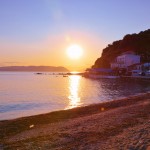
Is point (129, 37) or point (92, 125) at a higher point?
point (129, 37)

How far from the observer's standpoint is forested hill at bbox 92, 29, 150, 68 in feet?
486

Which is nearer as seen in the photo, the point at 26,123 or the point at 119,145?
the point at 119,145

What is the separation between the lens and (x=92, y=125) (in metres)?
17.2

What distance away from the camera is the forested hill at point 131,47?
148 metres

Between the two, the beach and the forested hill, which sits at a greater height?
the forested hill

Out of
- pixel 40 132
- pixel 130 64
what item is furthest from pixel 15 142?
pixel 130 64

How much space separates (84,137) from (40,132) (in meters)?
3.11

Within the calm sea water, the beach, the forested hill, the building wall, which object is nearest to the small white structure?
the building wall

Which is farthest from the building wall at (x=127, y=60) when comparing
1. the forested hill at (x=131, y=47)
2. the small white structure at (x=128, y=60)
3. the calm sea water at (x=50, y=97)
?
the calm sea water at (x=50, y=97)

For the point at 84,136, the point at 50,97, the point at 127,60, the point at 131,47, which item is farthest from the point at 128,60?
the point at 84,136

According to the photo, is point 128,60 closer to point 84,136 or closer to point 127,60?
point 127,60

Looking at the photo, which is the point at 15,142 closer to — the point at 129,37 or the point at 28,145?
the point at 28,145

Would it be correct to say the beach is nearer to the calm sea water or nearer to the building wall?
the calm sea water

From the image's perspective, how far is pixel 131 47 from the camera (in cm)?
15650
